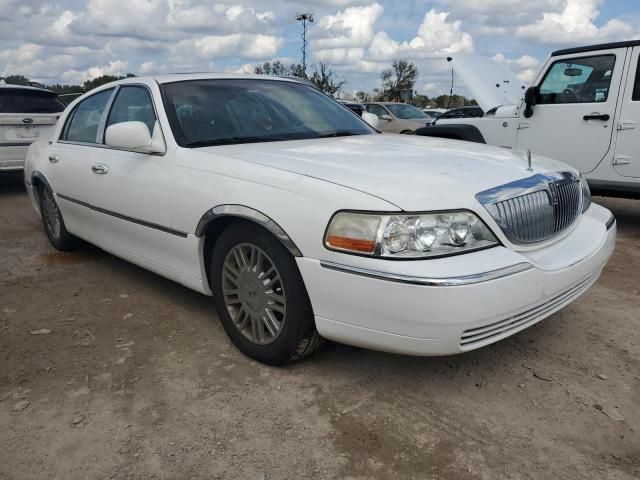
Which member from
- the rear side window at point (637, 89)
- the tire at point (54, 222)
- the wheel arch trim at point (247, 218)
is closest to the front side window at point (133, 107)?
the wheel arch trim at point (247, 218)

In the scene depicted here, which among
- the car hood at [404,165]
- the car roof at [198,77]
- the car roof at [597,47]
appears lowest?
the car hood at [404,165]

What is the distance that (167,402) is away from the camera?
267 centimetres

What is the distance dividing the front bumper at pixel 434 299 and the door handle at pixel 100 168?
2019 millimetres

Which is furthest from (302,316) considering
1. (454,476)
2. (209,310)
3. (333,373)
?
(209,310)

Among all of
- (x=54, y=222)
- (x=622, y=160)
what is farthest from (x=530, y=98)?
(x=54, y=222)

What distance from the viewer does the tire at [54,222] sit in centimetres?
502

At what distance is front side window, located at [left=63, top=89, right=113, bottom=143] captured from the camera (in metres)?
4.39

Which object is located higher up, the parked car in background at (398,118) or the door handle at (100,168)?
the door handle at (100,168)

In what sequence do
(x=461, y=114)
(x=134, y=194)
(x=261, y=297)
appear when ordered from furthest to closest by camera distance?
(x=461, y=114), (x=134, y=194), (x=261, y=297)

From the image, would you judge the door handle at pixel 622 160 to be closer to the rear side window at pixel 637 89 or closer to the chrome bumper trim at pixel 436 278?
the rear side window at pixel 637 89

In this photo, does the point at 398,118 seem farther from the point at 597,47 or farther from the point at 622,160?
the point at 622,160

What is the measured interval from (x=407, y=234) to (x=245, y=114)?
175cm

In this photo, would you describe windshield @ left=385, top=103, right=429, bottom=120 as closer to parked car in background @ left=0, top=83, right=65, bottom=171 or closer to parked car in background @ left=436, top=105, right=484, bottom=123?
parked car in background @ left=436, top=105, right=484, bottom=123

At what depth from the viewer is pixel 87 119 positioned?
→ 4613 millimetres
